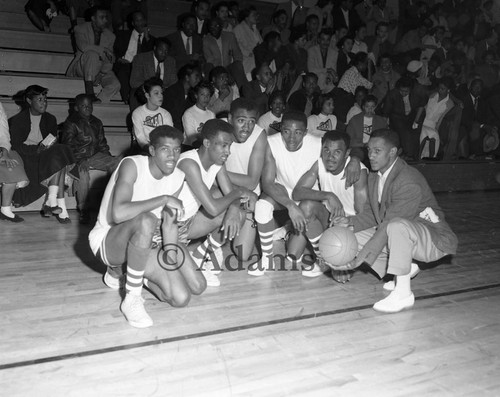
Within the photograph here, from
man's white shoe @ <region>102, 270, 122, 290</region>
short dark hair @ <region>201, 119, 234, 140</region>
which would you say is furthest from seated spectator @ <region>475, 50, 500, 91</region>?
man's white shoe @ <region>102, 270, 122, 290</region>

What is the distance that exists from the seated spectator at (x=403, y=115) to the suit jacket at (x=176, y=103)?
10.5 ft

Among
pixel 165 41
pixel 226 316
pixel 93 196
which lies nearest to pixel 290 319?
pixel 226 316

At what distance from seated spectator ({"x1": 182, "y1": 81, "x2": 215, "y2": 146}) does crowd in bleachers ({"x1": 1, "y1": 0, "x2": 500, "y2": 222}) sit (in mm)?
12

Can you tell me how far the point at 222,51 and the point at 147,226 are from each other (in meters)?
5.12

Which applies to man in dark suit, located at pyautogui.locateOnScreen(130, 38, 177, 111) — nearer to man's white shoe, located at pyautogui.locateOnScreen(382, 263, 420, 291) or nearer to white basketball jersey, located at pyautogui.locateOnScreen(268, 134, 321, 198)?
white basketball jersey, located at pyautogui.locateOnScreen(268, 134, 321, 198)

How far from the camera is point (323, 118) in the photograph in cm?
721

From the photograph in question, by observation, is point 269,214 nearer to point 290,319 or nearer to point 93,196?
point 290,319

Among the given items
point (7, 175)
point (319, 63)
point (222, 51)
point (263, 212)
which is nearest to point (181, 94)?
point (222, 51)

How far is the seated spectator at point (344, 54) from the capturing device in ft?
28.1

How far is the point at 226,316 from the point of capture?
324cm

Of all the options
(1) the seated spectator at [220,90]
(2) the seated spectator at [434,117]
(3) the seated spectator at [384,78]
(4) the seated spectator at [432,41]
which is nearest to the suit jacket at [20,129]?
(1) the seated spectator at [220,90]

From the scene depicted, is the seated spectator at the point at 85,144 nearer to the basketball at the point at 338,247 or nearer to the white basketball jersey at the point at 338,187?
the white basketball jersey at the point at 338,187

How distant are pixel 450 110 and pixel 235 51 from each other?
3512mm

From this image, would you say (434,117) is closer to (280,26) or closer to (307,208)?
(280,26)
